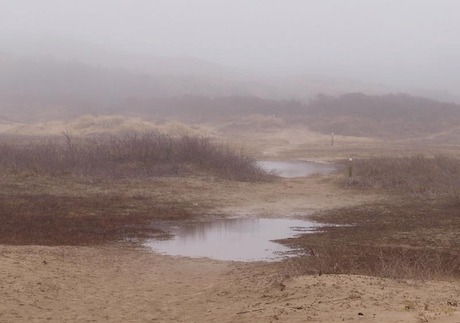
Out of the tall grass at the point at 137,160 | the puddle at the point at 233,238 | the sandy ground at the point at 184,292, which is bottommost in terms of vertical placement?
the puddle at the point at 233,238

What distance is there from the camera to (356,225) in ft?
56.6

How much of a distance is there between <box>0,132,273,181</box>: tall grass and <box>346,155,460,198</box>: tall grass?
167 inches

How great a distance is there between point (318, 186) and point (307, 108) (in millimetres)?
49042

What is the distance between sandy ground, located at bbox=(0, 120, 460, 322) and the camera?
26.5 feet

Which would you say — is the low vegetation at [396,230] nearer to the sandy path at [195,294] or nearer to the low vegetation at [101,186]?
the sandy path at [195,294]

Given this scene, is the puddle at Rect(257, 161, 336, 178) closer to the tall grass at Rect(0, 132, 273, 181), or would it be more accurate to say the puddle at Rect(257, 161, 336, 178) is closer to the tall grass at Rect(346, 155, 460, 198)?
the tall grass at Rect(0, 132, 273, 181)

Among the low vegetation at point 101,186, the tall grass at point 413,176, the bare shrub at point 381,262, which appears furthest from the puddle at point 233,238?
the tall grass at point 413,176

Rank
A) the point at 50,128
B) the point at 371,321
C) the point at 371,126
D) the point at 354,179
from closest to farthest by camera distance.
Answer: the point at 371,321 → the point at 354,179 → the point at 50,128 → the point at 371,126

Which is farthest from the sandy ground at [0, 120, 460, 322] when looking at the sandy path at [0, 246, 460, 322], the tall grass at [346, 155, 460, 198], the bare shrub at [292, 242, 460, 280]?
the tall grass at [346, 155, 460, 198]

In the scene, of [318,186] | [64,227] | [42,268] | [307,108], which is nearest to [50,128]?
[307,108]

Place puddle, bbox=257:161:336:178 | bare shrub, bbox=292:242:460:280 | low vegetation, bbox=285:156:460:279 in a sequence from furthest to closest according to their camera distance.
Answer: puddle, bbox=257:161:336:178, low vegetation, bbox=285:156:460:279, bare shrub, bbox=292:242:460:280

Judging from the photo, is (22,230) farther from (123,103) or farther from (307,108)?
(123,103)

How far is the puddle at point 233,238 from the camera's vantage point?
14.0 m

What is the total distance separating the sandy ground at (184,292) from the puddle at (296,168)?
17368 mm
